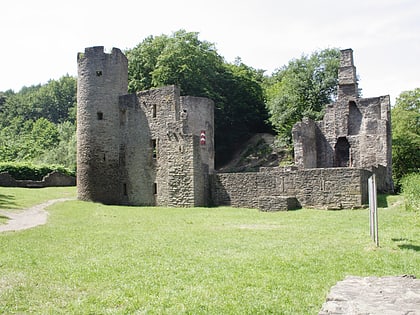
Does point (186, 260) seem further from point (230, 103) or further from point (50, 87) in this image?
point (50, 87)

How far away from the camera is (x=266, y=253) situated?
945cm

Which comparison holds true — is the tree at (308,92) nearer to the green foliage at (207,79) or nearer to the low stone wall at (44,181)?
the green foliage at (207,79)

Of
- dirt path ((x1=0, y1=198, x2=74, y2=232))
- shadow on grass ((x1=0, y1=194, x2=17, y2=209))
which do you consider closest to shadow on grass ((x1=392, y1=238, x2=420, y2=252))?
dirt path ((x1=0, y1=198, x2=74, y2=232))

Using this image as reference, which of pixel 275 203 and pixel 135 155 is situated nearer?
pixel 275 203

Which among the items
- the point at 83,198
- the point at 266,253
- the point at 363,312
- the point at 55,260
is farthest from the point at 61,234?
the point at 83,198

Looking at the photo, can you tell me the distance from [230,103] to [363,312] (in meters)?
42.1

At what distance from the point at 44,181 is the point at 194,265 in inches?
1235

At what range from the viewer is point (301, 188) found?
→ 21.0 meters

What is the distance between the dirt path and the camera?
1496 cm

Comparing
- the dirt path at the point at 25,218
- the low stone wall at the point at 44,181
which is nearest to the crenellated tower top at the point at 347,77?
the dirt path at the point at 25,218

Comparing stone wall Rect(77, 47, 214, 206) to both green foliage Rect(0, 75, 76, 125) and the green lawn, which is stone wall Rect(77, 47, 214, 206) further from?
green foliage Rect(0, 75, 76, 125)

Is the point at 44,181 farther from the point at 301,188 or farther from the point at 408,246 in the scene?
the point at 408,246

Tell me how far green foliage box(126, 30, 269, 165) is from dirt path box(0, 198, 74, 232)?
20.7 meters

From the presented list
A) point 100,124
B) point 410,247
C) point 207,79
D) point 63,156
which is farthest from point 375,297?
point 63,156
